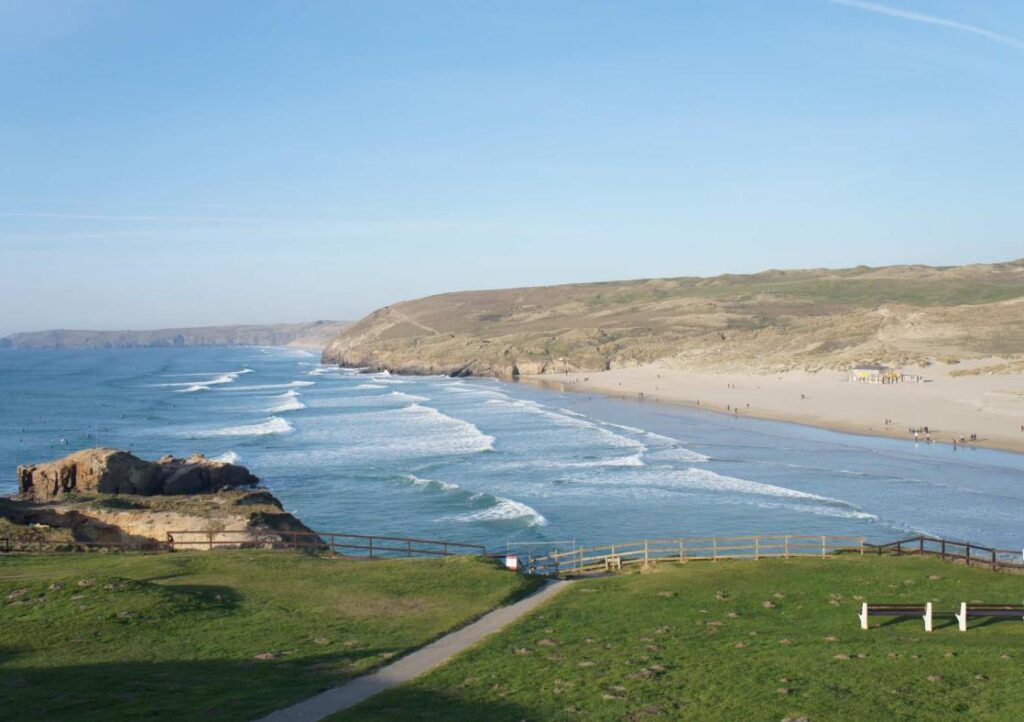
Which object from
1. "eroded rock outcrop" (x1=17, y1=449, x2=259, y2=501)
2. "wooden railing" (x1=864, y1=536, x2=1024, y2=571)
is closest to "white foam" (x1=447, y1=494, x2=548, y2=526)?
"eroded rock outcrop" (x1=17, y1=449, x2=259, y2=501)

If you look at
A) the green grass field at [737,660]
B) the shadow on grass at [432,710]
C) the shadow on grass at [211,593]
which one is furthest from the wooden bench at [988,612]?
the shadow on grass at [211,593]

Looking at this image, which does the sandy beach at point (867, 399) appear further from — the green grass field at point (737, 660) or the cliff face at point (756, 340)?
the green grass field at point (737, 660)

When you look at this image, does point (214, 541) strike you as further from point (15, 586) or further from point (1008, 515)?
point (1008, 515)

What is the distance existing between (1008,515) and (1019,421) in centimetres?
3186

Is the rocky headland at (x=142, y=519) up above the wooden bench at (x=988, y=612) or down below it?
below

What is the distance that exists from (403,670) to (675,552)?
20483mm

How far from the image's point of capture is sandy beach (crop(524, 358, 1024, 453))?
69.7m

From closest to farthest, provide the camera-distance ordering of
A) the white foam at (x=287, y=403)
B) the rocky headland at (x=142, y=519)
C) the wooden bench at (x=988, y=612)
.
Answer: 1. the wooden bench at (x=988, y=612)
2. the rocky headland at (x=142, y=519)
3. the white foam at (x=287, y=403)

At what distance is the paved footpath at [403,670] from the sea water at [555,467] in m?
18.6

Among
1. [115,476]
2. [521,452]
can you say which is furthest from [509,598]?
[521,452]

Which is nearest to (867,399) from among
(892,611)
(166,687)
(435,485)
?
(435,485)

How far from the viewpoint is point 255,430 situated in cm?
8119

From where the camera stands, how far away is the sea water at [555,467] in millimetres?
42031

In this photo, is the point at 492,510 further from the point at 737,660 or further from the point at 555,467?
the point at 737,660
